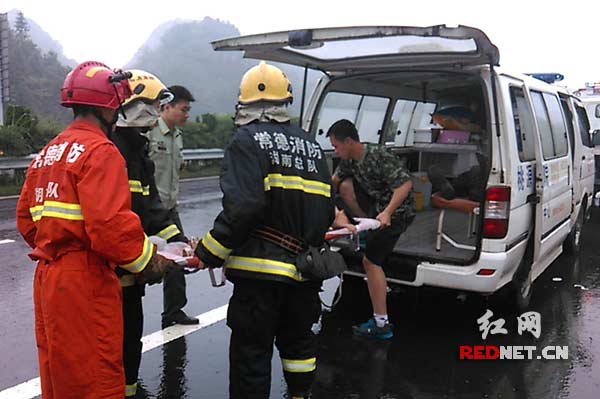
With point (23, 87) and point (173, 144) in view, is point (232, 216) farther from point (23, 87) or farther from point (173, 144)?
point (23, 87)

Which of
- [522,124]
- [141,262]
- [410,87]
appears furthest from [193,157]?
[141,262]

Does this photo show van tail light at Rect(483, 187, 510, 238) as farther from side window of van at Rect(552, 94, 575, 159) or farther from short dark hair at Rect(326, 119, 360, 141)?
side window of van at Rect(552, 94, 575, 159)

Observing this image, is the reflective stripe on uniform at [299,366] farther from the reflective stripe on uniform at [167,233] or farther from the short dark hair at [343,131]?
the short dark hair at [343,131]

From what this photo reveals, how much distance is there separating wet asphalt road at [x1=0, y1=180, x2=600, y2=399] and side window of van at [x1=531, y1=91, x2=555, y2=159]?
1.42m

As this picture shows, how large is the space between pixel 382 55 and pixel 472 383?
2.56 meters

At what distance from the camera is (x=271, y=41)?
13.1 feet

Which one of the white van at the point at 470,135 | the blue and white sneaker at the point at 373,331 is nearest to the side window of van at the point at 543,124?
the white van at the point at 470,135

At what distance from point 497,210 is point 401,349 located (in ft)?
4.03

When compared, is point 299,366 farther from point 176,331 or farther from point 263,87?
point 176,331

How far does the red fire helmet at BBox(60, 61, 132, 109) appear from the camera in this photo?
2.52 m

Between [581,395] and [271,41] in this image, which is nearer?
[581,395]

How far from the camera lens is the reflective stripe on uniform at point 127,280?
10.1 feet

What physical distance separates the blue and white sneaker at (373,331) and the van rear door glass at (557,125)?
2.56m

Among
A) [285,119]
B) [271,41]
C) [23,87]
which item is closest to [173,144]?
[271,41]
